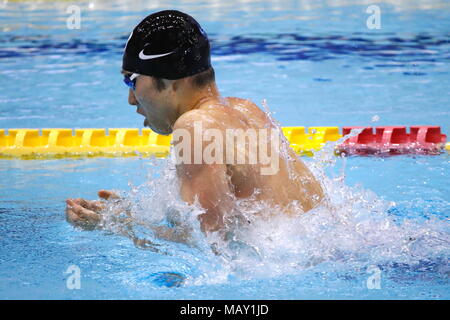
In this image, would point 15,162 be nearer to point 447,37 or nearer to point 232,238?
point 232,238

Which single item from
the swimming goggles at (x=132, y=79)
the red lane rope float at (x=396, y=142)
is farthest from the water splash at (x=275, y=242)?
the red lane rope float at (x=396, y=142)

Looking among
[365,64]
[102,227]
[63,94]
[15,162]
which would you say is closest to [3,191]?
[15,162]

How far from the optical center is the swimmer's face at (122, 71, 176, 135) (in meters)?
2.40

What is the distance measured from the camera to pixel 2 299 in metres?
2.44

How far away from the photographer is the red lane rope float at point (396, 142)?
15.2 ft

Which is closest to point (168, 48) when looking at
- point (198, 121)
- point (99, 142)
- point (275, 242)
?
point (198, 121)

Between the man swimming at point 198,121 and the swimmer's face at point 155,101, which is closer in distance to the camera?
the man swimming at point 198,121

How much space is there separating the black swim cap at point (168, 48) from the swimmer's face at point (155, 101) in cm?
4

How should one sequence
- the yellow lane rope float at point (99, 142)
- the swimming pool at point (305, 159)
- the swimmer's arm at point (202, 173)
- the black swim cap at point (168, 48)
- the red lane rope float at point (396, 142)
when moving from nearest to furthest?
the swimmer's arm at point (202, 173) → the black swim cap at point (168, 48) → the swimming pool at point (305, 159) → the red lane rope float at point (396, 142) → the yellow lane rope float at point (99, 142)

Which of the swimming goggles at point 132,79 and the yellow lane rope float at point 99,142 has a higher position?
the swimming goggles at point 132,79

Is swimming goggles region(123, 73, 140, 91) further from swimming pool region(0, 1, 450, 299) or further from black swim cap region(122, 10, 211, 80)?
swimming pool region(0, 1, 450, 299)

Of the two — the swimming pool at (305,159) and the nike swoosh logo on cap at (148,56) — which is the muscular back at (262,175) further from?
the nike swoosh logo on cap at (148,56)

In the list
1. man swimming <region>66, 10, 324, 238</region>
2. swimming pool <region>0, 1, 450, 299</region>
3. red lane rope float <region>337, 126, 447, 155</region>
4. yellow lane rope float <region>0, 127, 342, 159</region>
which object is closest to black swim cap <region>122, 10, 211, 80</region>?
man swimming <region>66, 10, 324, 238</region>

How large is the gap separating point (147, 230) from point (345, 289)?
2.56 ft
